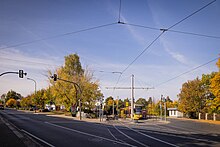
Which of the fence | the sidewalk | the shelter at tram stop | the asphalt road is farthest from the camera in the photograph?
the shelter at tram stop

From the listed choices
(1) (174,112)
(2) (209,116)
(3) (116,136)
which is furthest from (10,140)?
(1) (174,112)

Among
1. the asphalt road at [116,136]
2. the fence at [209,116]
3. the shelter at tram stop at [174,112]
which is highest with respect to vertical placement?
the asphalt road at [116,136]

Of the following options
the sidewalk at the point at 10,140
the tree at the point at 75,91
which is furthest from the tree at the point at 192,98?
the sidewalk at the point at 10,140

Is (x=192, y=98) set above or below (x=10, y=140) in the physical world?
above

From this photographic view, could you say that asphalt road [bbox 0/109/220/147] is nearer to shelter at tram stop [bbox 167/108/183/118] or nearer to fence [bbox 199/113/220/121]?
fence [bbox 199/113/220/121]

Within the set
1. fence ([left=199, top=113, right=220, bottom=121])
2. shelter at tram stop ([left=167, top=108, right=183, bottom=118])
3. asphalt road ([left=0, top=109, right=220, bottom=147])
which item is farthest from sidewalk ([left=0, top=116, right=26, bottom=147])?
shelter at tram stop ([left=167, top=108, right=183, bottom=118])

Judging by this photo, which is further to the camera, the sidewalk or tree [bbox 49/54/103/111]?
tree [bbox 49/54/103/111]

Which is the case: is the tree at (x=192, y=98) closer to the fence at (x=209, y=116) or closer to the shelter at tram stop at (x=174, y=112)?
the fence at (x=209, y=116)

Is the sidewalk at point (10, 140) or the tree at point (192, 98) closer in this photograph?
the sidewalk at point (10, 140)

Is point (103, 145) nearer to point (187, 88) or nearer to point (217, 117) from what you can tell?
point (217, 117)

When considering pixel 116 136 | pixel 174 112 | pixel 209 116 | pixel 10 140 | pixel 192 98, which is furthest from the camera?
pixel 174 112

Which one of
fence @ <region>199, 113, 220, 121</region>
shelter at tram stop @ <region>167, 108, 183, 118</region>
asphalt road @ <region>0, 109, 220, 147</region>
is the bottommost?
shelter at tram stop @ <region>167, 108, 183, 118</region>

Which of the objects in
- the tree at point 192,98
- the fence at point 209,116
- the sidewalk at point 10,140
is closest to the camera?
the sidewalk at point 10,140

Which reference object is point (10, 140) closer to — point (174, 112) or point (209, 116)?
point (209, 116)
